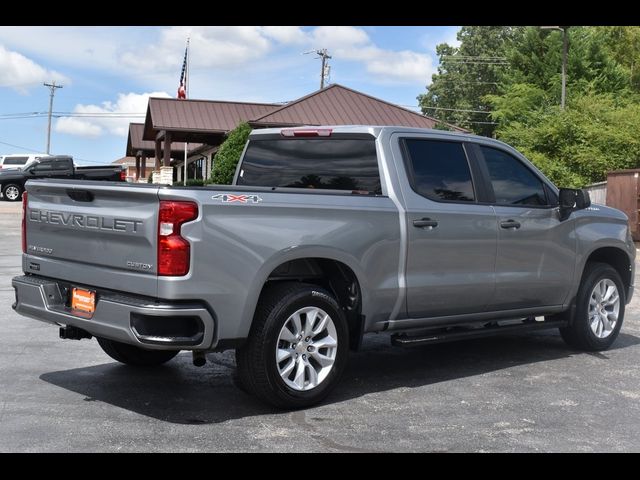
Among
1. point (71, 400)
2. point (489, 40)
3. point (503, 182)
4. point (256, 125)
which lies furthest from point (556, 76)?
point (71, 400)

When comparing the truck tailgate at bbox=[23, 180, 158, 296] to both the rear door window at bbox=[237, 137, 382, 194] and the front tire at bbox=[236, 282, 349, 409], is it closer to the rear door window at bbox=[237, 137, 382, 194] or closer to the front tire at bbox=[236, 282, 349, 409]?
the front tire at bbox=[236, 282, 349, 409]

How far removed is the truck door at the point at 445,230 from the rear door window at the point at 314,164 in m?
0.28

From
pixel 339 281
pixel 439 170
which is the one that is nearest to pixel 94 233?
pixel 339 281

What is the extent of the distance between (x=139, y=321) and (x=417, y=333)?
237cm

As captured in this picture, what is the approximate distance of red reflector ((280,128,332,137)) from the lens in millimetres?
6684

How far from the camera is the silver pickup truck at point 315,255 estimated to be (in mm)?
5117

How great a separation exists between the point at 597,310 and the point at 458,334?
2067 mm

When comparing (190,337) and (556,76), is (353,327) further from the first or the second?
(556,76)

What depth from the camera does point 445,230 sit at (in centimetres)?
648

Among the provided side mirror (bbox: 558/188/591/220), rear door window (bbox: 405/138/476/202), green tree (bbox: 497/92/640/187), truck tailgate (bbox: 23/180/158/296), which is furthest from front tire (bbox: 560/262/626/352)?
green tree (bbox: 497/92/640/187)

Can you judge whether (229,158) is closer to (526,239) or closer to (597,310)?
(597,310)

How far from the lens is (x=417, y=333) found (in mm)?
6508

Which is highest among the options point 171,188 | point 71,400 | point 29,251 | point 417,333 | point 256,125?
point 256,125

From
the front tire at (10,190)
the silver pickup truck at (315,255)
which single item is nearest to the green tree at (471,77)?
the front tire at (10,190)
